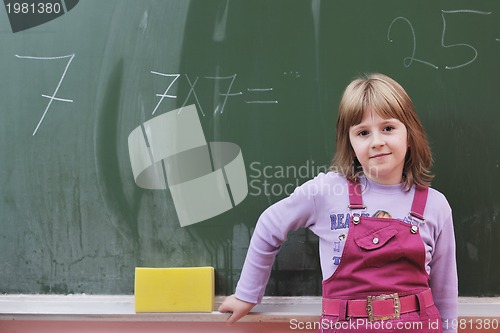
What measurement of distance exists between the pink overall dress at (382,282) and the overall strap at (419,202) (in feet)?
0.16

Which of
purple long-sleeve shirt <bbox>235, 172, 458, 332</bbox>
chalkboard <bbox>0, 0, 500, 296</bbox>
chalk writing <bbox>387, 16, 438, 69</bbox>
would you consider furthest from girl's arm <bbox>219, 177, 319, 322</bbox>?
chalk writing <bbox>387, 16, 438, 69</bbox>

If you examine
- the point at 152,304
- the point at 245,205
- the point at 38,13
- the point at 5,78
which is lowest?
the point at 152,304

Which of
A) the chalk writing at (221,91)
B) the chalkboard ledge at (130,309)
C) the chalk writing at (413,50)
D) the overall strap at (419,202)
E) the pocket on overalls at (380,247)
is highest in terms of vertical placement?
the chalk writing at (413,50)

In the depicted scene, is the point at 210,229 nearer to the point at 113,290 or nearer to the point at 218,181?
the point at 218,181

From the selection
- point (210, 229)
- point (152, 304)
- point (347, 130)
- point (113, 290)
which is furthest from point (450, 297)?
point (113, 290)

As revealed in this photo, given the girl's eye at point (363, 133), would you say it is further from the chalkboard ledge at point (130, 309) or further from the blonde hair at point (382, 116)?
the chalkboard ledge at point (130, 309)

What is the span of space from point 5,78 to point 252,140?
0.73 metres

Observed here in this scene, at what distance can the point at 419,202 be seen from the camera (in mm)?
1487

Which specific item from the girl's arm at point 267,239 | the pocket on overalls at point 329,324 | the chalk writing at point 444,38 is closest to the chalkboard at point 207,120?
the chalk writing at point 444,38

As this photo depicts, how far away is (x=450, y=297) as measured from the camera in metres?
1.54

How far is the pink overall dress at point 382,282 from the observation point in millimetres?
1418

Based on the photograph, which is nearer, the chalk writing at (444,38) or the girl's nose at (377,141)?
the girl's nose at (377,141)

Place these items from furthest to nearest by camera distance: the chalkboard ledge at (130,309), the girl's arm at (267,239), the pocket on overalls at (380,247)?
1. the chalkboard ledge at (130,309)
2. the girl's arm at (267,239)
3. the pocket on overalls at (380,247)

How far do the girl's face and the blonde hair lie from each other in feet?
0.05
